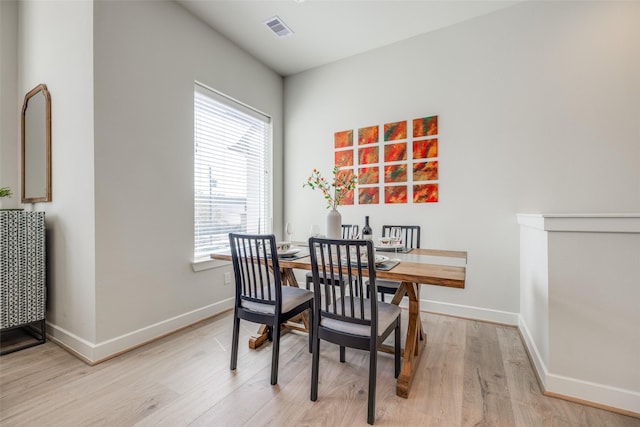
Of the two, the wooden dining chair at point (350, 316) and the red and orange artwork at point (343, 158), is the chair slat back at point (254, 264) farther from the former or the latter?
the red and orange artwork at point (343, 158)

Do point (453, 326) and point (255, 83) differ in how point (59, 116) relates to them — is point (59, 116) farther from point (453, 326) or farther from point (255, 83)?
point (453, 326)

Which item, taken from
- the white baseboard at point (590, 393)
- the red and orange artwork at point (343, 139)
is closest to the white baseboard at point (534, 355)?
the white baseboard at point (590, 393)

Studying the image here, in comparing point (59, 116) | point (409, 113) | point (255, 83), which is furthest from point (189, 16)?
point (409, 113)

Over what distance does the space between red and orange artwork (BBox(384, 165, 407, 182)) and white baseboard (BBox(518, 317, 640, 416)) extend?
1972mm

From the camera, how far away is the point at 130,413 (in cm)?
149

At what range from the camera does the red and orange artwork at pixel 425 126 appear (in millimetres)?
2928

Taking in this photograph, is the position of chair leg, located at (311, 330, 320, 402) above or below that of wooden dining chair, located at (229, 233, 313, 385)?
below

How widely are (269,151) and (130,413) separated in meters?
3.02

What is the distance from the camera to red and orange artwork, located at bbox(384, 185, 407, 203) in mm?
3096

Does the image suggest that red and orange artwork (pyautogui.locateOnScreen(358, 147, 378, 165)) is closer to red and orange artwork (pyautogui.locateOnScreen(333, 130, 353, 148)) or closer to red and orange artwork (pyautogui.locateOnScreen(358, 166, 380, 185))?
red and orange artwork (pyautogui.locateOnScreen(358, 166, 380, 185))

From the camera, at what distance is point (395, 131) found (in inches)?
123

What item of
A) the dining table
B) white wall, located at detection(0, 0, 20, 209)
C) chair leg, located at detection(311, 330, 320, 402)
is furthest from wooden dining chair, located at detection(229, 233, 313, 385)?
white wall, located at detection(0, 0, 20, 209)

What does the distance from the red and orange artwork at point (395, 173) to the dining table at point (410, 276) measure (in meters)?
1.12

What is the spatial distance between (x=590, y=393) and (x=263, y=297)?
1937 millimetres
